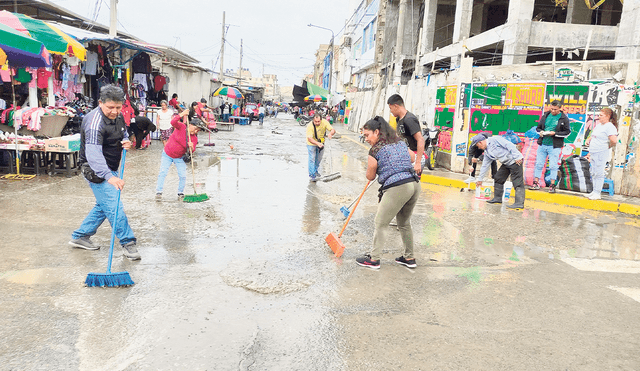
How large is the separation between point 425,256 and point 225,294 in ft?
8.17

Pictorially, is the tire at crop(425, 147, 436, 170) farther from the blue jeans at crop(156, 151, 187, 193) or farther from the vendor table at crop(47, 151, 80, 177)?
the vendor table at crop(47, 151, 80, 177)

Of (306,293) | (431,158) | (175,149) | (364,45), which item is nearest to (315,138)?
A: (175,149)

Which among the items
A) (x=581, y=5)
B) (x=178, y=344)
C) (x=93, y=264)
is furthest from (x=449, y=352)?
(x=581, y=5)

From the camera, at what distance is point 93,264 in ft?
15.5

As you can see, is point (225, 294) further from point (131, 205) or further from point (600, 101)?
point (600, 101)

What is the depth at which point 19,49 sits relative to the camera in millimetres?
7715

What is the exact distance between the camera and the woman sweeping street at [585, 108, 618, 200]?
8.69 metres

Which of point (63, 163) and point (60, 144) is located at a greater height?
point (60, 144)

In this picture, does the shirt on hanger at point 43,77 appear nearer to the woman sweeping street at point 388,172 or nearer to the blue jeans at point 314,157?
the blue jeans at point 314,157

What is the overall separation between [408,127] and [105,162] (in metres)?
3.83

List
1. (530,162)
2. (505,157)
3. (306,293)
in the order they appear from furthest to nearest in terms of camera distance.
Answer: (530,162) → (505,157) → (306,293)

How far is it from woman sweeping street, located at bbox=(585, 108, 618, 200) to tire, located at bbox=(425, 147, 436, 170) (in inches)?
168

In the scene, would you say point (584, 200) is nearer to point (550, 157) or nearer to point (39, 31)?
point (550, 157)

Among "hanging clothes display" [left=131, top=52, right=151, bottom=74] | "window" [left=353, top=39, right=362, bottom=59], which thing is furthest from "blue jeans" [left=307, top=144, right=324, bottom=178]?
"window" [left=353, top=39, right=362, bottom=59]
